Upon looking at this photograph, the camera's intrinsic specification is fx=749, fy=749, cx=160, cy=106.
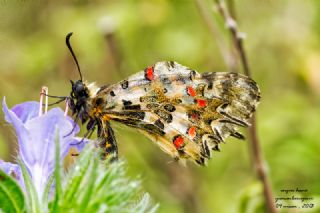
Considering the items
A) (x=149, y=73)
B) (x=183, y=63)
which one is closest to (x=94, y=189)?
(x=149, y=73)

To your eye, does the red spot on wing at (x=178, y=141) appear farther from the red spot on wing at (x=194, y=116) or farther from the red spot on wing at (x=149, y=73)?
the red spot on wing at (x=149, y=73)

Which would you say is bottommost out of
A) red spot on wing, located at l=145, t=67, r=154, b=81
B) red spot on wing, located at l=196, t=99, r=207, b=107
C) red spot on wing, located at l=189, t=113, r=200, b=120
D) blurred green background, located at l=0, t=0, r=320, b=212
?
red spot on wing, located at l=189, t=113, r=200, b=120

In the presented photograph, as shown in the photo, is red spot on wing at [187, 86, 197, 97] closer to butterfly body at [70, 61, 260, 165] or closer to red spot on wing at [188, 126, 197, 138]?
butterfly body at [70, 61, 260, 165]

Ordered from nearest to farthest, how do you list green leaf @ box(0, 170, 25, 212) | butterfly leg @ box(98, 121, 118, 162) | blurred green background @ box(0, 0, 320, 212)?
green leaf @ box(0, 170, 25, 212) → butterfly leg @ box(98, 121, 118, 162) → blurred green background @ box(0, 0, 320, 212)

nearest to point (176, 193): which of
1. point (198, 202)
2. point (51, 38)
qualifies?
point (198, 202)

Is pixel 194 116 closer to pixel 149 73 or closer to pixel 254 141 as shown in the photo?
pixel 149 73

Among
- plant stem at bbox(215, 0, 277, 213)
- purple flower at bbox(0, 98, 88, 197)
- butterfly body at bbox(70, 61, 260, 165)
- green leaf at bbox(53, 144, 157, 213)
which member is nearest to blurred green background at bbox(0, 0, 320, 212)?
plant stem at bbox(215, 0, 277, 213)
